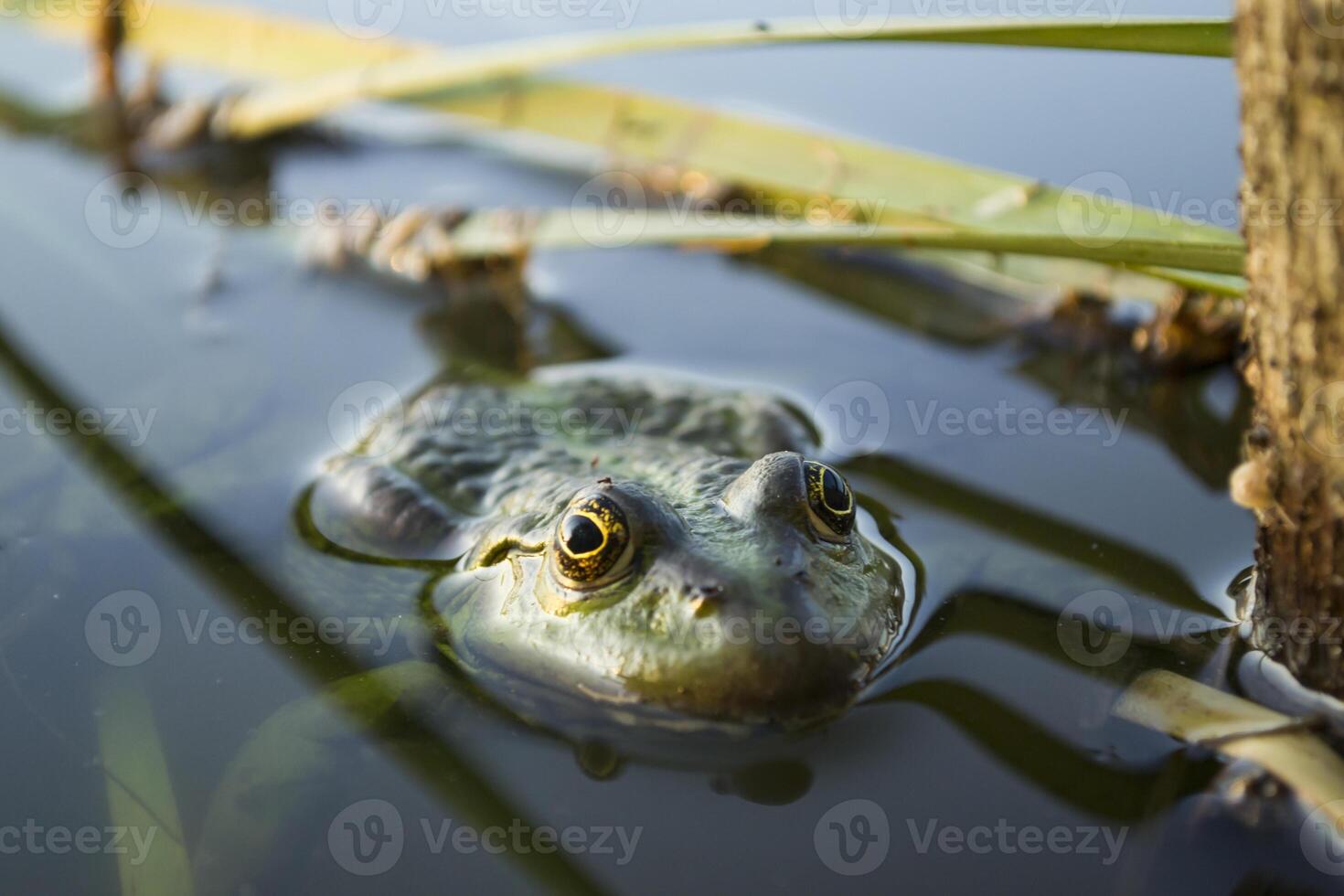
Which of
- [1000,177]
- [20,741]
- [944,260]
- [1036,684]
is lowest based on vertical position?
[20,741]

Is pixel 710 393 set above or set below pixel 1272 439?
below

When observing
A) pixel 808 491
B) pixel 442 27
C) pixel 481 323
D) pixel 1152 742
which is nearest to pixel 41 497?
pixel 481 323

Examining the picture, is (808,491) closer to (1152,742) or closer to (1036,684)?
(1036,684)

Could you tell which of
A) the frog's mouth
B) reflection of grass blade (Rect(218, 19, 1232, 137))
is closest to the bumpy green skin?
the frog's mouth
